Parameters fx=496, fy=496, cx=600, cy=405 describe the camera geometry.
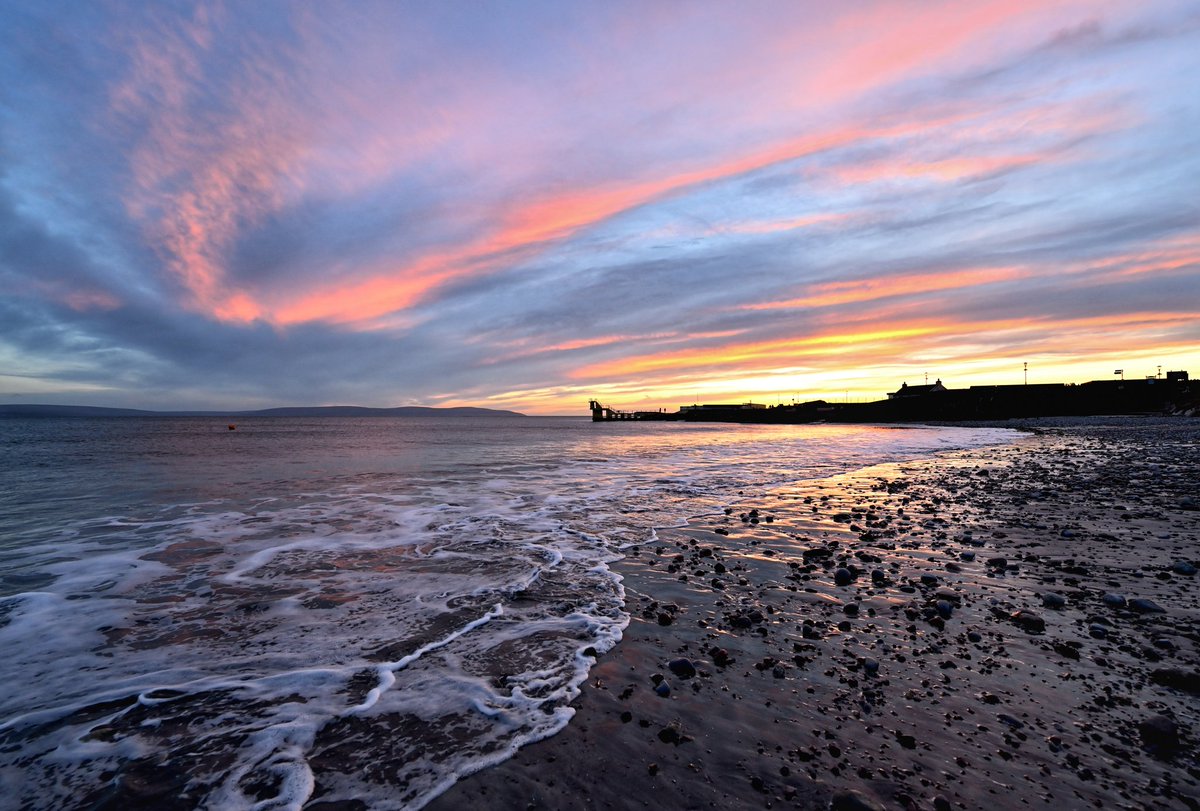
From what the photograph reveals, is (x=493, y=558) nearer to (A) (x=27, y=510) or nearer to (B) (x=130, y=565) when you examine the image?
(B) (x=130, y=565)

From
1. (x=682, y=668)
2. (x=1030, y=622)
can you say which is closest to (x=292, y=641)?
(x=682, y=668)

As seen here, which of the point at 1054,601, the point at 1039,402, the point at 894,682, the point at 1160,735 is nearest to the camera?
the point at 1160,735

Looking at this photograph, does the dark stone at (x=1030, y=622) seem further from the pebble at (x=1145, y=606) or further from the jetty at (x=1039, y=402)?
the jetty at (x=1039, y=402)

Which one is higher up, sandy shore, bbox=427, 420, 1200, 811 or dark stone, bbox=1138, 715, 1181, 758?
dark stone, bbox=1138, 715, 1181, 758

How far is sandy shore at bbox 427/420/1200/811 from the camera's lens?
3.31 m

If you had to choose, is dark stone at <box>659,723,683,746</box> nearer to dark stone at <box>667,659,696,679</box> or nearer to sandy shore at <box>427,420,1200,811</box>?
sandy shore at <box>427,420,1200,811</box>

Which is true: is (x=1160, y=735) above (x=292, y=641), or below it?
above

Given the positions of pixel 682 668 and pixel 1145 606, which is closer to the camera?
pixel 682 668

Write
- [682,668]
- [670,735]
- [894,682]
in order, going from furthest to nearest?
[682,668], [894,682], [670,735]

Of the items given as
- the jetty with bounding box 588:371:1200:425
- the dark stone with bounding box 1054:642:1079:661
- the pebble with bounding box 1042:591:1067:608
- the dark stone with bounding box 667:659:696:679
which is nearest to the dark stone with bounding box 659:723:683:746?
the dark stone with bounding box 667:659:696:679

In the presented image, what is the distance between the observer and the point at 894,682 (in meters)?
4.53

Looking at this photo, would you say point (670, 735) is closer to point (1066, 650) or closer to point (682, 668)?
point (682, 668)

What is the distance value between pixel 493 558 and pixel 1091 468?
21.9 m

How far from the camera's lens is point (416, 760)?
146 inches
